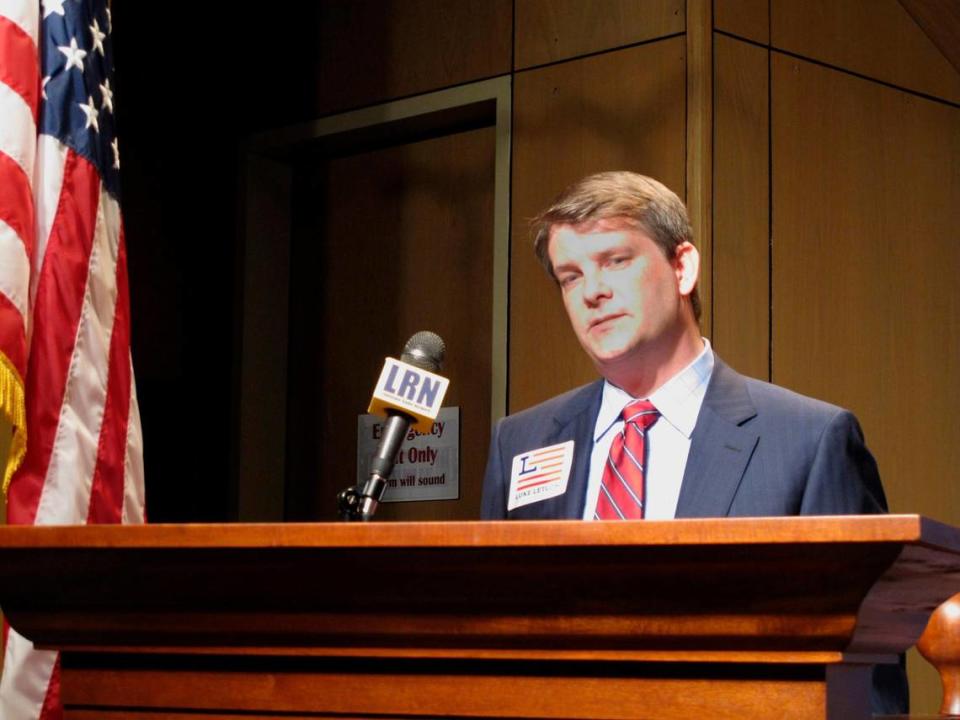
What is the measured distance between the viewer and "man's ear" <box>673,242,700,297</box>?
2.62 metres

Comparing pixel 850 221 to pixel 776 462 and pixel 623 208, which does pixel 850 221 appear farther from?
pixel 776 462

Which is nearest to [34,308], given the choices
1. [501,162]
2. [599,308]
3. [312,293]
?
[599,308]

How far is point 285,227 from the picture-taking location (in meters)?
5.35

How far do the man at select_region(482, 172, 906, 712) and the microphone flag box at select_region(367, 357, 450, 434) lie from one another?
27.4 inches

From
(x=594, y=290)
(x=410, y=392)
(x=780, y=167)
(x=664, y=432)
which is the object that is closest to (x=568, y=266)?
(x=594, y=290)

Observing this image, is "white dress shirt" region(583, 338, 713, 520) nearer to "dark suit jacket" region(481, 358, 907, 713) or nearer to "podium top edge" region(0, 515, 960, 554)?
"dark suit jacket" region(481, 358, 907, 713)

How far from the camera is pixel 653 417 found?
2521 millimetres

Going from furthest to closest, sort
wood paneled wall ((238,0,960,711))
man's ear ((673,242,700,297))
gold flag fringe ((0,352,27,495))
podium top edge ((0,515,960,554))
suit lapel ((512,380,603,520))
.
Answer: wood paneled wall ((238,0,960,711))
gold flag fringe ((0,352,27,495))
man's ear ((673,242,700,297))
suit lapel ((512,380,603,520))
podium top edge ((0,515,960,554))

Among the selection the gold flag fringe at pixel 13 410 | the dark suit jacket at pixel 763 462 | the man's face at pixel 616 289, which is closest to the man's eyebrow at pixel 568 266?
the man's face at pixel 616 289

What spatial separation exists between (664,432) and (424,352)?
2.51 ft

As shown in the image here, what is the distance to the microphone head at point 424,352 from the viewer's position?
6.11 feet

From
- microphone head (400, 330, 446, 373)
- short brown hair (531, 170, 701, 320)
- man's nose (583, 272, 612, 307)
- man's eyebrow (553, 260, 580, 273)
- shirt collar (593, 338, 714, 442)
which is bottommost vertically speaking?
shirt collar (593, 338, 714, 442)

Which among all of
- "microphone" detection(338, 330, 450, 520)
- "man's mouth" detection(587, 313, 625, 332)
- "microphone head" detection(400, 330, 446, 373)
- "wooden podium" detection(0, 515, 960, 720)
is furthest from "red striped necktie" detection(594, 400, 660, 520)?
"wooden podium" detection(0, 515, 960, 720)

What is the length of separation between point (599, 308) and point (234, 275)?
9.67ft
